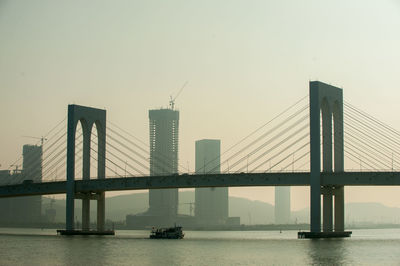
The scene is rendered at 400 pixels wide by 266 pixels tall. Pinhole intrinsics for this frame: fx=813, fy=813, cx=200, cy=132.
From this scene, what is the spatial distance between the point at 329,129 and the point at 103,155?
33.5m

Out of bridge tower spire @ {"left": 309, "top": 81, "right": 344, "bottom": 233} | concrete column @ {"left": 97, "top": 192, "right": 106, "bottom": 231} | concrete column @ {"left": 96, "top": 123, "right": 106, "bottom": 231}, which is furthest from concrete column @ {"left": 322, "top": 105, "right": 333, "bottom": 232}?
concrete column @ {"left": 97, "top": 192, "right": 106, "bottom": 231}

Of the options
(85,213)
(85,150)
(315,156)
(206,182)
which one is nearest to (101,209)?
(85,213)

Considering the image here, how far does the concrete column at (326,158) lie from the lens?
95.4 m

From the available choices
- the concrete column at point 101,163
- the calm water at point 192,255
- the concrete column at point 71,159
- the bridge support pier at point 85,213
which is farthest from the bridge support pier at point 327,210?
the bridge support pier at point 85,213

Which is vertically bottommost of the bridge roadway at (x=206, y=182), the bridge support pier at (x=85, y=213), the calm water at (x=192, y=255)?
the calm water at (x=192, y=255)

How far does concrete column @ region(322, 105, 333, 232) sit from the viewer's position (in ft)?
313

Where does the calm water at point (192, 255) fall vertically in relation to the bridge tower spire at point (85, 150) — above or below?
below

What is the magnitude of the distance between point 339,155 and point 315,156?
5764 millimetres

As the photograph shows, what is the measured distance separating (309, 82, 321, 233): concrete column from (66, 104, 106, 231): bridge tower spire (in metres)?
32.3

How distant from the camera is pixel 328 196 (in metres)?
97.1

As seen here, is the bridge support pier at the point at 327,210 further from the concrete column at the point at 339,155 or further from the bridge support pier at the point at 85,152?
the bridge support pier at the point at 85,152

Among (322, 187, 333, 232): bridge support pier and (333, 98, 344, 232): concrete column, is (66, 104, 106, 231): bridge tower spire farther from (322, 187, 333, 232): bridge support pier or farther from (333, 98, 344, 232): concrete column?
(333, 98, 344, 232): concrete column

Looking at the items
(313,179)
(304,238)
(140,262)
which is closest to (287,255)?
(140,262)

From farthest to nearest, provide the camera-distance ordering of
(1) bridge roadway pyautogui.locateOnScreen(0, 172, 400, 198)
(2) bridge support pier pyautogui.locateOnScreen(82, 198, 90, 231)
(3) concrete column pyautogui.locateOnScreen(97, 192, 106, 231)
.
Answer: (3) concrete column pyautogui.locateOnScreen(97, 192, 106, 231), (2) bridge support pier pyautogui.locateOnScreen(82, 198, 90, 231), (1) bridge roadway pyautogui.locateOnScreen(0, 172, 400, 198)
